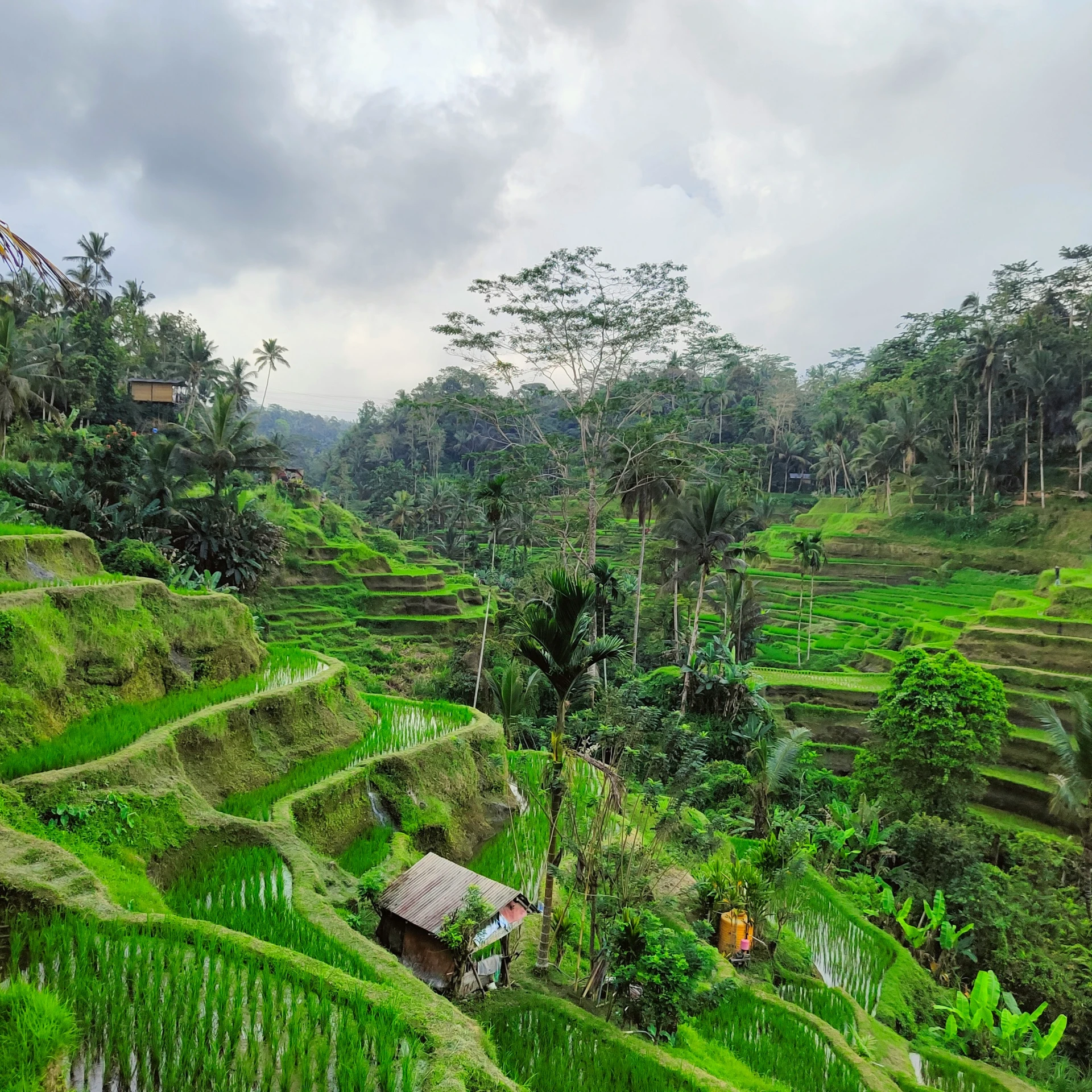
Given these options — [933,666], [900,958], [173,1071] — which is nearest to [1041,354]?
[933,666]

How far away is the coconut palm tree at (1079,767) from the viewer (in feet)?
41.6

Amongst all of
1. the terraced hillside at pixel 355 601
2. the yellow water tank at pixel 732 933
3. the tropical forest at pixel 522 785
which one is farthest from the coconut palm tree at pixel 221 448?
the yellow water tank at pixel 732 933

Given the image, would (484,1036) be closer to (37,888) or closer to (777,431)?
(37,888)

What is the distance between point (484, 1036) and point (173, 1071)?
→ 1850mm

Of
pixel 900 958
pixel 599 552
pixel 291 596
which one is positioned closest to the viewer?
pixel 900 958

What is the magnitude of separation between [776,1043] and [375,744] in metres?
5.93

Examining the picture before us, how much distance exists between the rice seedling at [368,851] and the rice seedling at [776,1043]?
374 cm

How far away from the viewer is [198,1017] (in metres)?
3.71

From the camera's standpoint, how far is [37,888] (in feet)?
14.1

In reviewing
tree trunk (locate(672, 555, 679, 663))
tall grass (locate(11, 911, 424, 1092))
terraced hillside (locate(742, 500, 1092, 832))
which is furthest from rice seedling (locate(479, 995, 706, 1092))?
tree trunk (locate(672, 555, 679, 663))

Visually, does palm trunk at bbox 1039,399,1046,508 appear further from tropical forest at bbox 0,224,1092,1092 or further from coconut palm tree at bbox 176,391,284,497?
coconut palm tree at bbox 176,391,284,497

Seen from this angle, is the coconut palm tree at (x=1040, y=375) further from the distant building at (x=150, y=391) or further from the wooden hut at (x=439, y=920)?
the distant building at (x=150, y=391)

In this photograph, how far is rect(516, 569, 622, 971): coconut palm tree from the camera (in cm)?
609

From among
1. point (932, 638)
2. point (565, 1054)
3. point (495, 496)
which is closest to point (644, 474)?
point (495, 496)
